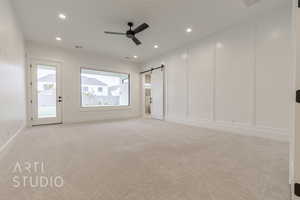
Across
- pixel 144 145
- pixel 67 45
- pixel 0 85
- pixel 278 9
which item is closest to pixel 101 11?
pixel 0 85

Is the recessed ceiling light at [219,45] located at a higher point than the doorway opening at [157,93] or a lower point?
higher

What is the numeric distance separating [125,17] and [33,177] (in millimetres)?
3660

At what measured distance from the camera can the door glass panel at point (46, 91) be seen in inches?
207

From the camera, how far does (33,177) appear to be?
5.60ft

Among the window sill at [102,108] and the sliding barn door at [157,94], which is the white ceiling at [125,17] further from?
the window sill at [102,108]

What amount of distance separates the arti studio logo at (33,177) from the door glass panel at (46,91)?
3889 millimetres

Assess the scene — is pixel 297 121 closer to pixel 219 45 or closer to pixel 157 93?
pixel 219 45

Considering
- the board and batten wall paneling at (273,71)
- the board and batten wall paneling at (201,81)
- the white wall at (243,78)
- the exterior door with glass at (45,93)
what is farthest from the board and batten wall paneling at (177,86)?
the exterior door with glass at (45,93)

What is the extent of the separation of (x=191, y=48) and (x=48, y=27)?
465cm

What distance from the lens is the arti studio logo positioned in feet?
5.11

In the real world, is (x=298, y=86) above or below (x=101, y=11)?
below

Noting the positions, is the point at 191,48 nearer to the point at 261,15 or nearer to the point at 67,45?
the point at 261,15

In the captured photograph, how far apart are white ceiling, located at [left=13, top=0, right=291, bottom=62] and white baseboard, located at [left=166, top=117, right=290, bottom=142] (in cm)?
285

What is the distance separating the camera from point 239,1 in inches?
119
